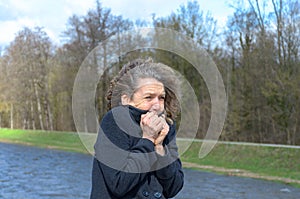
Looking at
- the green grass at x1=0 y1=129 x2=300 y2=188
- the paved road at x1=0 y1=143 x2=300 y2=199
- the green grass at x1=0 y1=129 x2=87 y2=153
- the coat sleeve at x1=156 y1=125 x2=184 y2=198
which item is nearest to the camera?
the coat sleeve at x1=156 y1=125 x2=184 y2=198

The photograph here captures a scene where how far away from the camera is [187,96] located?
122 inches

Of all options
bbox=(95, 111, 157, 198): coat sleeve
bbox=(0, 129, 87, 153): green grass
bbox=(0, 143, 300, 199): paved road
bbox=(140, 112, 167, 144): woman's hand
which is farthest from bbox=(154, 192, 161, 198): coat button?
bbox=(0, 129, 87, 153): green grass

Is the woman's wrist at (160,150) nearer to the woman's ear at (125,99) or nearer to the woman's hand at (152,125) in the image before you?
the woman's hand at (152,125)

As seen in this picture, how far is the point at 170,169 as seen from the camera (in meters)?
2.56

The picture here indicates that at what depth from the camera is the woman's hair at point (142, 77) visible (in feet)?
8.61

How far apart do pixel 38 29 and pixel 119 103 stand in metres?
47.4

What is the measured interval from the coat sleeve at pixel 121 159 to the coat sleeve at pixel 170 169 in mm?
68

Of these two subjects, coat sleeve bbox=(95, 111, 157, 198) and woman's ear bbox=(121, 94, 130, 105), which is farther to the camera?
woman's ear bbox=(121, 94, 130, 105)

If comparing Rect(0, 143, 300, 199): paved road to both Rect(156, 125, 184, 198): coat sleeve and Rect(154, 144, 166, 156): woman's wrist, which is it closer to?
Rect(156, 125, 184, 198): coat sleeve

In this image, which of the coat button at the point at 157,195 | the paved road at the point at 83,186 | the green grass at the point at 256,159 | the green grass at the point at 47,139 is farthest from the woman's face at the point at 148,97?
the green grass at the point at 47,139

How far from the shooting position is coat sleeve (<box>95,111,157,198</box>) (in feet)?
7.97

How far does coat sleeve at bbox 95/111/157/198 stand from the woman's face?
0.17 metres

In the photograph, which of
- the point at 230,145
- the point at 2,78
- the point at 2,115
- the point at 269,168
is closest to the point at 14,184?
the point at 269,168

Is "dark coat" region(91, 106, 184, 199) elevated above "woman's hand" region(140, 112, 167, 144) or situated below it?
below
